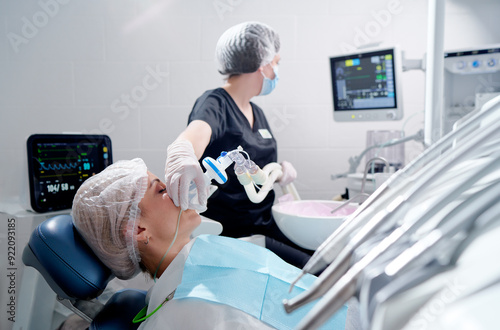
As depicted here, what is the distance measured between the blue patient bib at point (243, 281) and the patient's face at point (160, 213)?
8 centimetres

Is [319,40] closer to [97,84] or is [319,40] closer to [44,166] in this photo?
[97,84]

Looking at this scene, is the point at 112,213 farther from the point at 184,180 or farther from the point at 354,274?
the point at 354,274

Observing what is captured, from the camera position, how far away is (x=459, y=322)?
0.19 meters

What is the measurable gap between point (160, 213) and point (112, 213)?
0.43ft

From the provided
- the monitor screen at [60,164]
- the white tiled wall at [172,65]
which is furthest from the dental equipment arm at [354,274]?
the white tiled wall at [172,65]

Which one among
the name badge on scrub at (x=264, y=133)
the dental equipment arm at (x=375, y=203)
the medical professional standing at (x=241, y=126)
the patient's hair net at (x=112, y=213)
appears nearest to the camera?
the dental equipment arm at (x=375, y=203)

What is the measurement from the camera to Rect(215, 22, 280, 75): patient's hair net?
1.45 m

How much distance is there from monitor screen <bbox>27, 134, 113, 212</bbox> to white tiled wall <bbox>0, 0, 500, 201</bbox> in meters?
0.59

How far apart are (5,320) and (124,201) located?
58cm

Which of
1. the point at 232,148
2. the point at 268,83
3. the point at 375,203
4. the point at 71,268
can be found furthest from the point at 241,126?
the point at 375,203

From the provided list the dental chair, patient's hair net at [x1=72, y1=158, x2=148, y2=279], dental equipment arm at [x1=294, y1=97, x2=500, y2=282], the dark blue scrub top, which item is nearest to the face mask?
the dark blue scrub top

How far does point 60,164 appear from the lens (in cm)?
117

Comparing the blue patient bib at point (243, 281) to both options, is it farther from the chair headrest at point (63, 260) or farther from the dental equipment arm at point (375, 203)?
the dental equipment arm at point (375, 203)

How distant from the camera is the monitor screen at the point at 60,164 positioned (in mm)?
1112
